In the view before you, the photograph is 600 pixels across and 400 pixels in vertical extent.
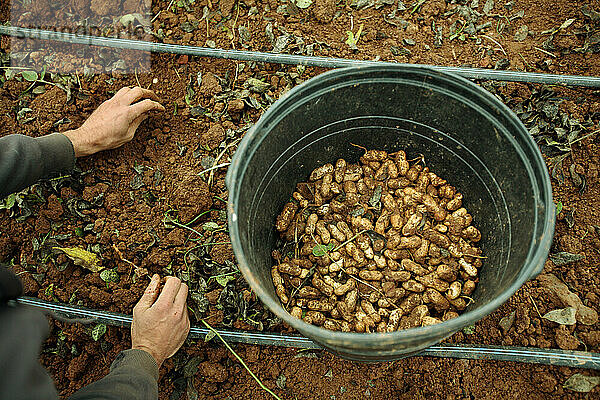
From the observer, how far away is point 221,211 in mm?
1780

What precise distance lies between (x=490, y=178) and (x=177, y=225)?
119 cm

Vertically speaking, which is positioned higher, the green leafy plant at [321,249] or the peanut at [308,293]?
the green leafy plant at [321,249]

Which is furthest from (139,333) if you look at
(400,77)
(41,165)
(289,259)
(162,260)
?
(400,77)

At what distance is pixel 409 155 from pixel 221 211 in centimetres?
79

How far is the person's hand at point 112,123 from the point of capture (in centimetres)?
172

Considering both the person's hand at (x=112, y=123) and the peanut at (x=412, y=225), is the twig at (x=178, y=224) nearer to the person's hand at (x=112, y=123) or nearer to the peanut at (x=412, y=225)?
the person's hand at (x=112, y=123)

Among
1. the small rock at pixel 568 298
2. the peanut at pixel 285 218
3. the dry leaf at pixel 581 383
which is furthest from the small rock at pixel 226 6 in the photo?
the dry leaf at pixel 581 383

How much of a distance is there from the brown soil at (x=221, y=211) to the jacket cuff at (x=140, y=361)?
0.18m

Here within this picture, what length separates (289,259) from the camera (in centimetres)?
163

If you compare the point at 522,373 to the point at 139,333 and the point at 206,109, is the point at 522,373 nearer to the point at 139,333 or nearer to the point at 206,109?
the point at 139,333

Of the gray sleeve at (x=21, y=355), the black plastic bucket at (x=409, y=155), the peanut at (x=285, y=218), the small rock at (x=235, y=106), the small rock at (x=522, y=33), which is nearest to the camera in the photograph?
the gray sleeve at (x=21, y=355)

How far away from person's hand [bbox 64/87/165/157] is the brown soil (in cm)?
10

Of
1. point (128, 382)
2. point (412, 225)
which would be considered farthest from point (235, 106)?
point (128, 382)

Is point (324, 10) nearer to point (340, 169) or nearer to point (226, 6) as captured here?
point (226, 6)
